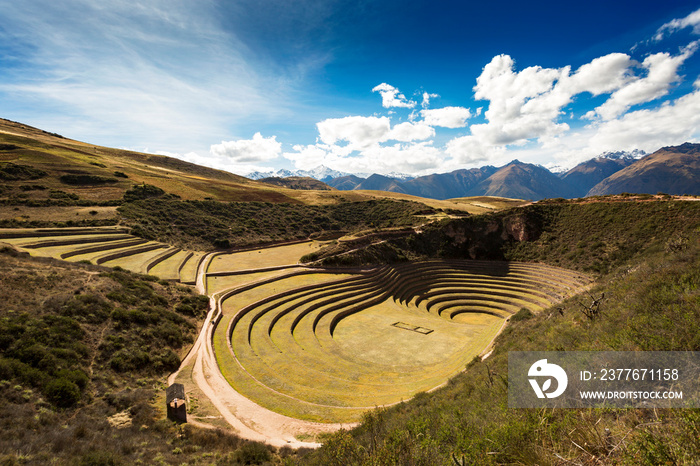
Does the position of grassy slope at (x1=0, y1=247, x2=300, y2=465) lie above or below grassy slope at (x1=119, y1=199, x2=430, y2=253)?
below

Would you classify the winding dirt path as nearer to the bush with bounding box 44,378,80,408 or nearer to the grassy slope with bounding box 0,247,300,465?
the grassy slope with bounding box 0,247,300,465

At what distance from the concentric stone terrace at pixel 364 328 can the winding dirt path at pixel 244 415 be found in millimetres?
560

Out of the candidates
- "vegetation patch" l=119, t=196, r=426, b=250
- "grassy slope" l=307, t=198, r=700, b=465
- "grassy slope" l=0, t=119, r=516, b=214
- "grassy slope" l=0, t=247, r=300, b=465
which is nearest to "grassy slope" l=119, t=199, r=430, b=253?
"vegetation patch" l=119, t=196, r=426, b=250

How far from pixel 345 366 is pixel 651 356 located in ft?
49.5

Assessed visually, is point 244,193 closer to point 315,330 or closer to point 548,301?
point 315,330

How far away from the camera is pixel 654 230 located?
32406 millimetres

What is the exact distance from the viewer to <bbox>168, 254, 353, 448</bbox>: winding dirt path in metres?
11.8

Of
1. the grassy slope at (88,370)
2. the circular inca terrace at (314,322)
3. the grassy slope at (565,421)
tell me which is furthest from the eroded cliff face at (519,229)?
the grassy slope at (88,370)

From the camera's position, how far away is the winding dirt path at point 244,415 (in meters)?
11.8

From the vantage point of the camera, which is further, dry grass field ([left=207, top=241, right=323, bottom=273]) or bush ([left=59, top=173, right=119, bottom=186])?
bush ([left=59, top=173, right=119, bottom=186])

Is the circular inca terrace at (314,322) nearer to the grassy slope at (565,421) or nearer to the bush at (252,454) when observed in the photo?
the bush at (252,454)

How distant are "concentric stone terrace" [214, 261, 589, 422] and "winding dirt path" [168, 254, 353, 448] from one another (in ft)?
1.84

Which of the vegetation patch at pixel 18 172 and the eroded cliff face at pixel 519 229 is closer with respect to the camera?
the eroded cliff face at pixel 519 229

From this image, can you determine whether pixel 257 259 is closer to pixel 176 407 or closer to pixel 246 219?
pixel 246 219
